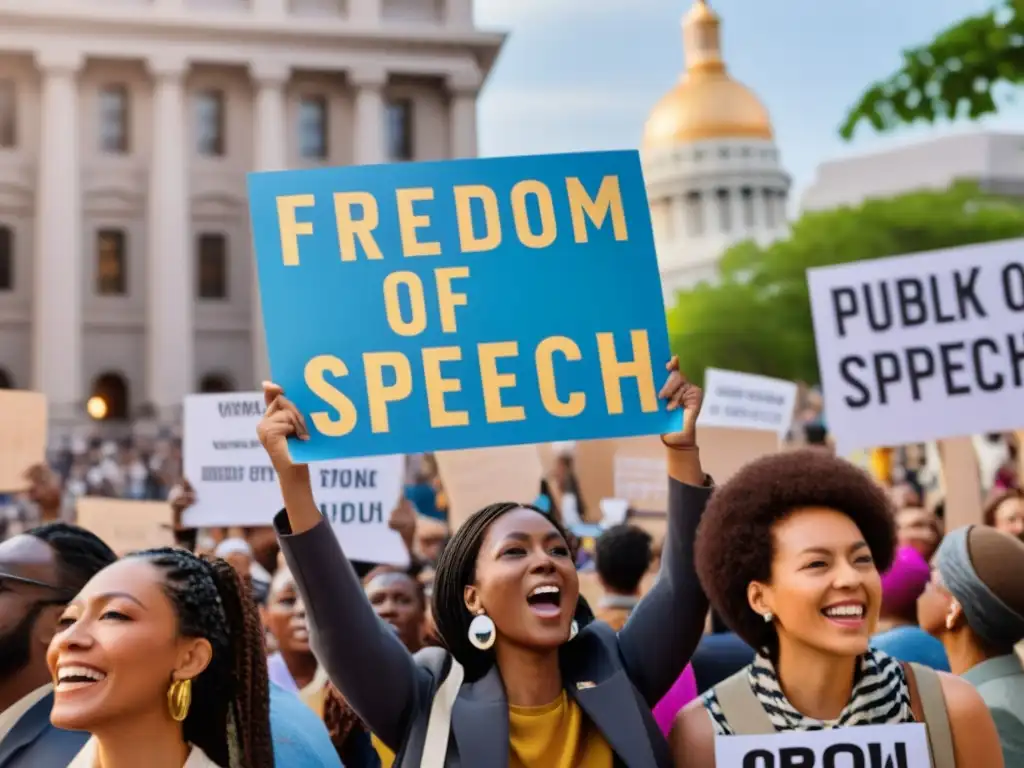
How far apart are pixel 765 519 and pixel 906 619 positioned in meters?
1.87

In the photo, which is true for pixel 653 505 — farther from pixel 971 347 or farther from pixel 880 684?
pixel 880 684

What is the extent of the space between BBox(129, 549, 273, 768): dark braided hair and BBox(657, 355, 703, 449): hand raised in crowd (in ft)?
2.98

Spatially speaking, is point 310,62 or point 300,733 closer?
point 300,733

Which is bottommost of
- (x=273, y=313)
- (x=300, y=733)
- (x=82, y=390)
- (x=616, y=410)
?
(x=300, y=733)

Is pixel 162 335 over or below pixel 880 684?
over

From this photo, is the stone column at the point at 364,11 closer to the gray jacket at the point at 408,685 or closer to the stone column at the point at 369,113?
the stone column at the point at 369,113

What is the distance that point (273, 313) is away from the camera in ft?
11.1

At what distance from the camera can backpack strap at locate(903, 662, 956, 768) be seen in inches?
115

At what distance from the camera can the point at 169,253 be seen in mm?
45656

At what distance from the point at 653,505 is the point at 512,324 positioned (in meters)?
5.49

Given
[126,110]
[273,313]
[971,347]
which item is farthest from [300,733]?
[126,110]

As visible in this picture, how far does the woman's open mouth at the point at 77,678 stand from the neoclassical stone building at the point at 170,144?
A: 41.9m

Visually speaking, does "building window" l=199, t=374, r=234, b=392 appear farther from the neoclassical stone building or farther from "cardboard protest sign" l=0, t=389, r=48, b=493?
"cardboard protest sign" l=0, t=389, r=48, b=493

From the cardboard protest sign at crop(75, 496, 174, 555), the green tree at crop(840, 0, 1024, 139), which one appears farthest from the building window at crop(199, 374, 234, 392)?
the cardboard protest sign at crop(75, 496, 174, 555)
